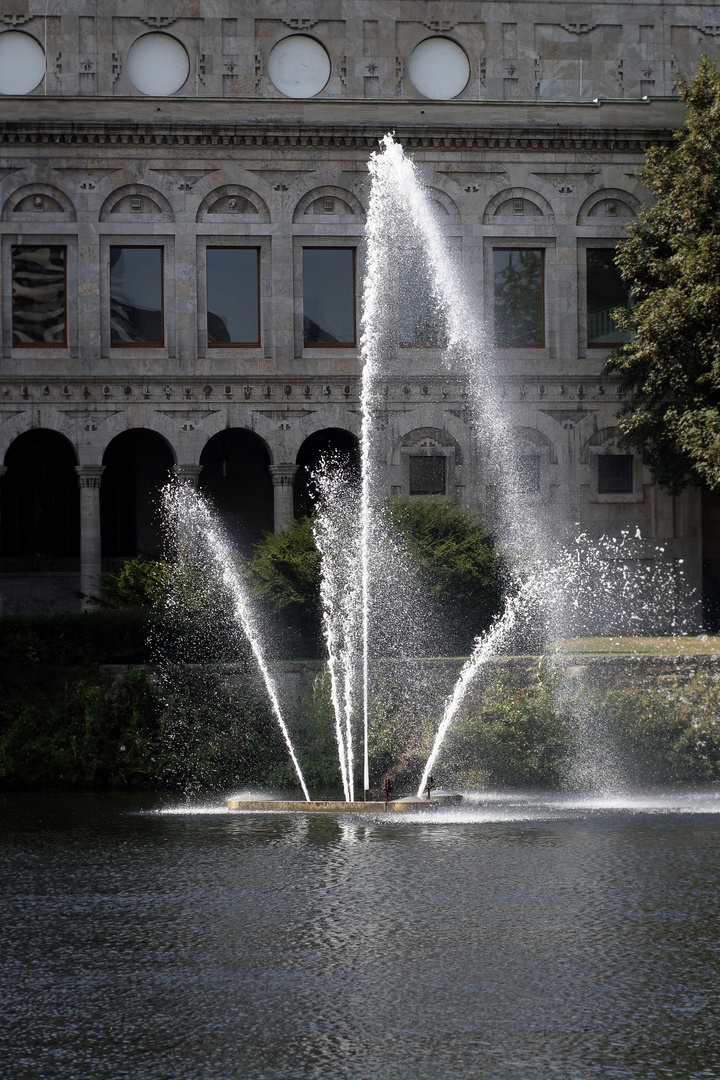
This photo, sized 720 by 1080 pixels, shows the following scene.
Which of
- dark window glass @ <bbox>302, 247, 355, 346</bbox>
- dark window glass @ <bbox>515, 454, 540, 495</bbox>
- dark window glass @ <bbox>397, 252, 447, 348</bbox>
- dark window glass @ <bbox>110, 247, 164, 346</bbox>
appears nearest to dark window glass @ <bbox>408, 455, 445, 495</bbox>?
dark window glass @ <bbox>515, 454, 540, 495</bbox>

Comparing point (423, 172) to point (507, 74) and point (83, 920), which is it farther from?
point (83, 920)

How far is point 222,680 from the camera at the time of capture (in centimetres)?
2130

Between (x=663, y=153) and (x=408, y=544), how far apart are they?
11.0m

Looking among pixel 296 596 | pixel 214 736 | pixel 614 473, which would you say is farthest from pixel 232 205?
pixel 214 736

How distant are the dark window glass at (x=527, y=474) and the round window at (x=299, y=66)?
9.52 meters

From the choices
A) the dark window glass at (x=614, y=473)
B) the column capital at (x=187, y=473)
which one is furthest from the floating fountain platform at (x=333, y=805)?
the dark window glass at (x=614, y=473)

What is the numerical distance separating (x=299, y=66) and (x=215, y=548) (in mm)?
11477

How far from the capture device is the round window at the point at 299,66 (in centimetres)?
3194

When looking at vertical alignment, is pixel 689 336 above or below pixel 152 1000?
above

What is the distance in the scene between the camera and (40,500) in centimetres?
3484

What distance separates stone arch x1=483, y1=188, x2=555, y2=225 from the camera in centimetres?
3194

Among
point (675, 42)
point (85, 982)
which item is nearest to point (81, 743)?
point (85, 982)

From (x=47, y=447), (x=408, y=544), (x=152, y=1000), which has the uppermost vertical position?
(x=47, y=447)

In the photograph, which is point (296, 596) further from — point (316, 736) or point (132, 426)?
point (132, 426)
